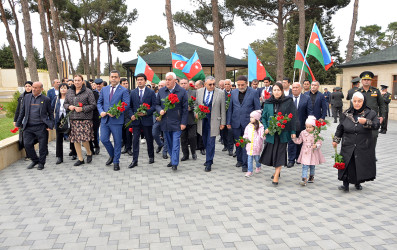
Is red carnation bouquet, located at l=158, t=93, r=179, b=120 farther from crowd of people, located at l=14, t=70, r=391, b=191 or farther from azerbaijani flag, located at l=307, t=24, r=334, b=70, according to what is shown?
azerbaijani flag, located at l=307, t=24, r=334, b=70

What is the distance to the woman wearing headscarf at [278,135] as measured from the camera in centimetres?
570

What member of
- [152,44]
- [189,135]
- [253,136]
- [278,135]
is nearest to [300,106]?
[253,136]

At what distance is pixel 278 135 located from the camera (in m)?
5.76

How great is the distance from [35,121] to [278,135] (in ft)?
17.1

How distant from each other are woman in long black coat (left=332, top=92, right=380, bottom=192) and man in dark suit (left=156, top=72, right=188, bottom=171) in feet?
10.5

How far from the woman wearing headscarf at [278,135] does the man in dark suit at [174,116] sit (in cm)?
184

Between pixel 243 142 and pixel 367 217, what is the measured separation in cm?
257

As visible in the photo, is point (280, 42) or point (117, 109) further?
point (280, 42)

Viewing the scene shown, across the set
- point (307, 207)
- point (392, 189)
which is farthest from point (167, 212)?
point (392, 189)

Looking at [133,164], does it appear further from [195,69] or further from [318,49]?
[318,49]

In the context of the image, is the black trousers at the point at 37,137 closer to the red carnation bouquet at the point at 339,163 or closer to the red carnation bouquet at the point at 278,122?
the red carnation bouquet at the point at 278,122

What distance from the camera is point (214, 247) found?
3500 millimetres

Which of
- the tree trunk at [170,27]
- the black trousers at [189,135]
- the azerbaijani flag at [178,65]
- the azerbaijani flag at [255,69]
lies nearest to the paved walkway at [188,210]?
the black trousers at [189,135]

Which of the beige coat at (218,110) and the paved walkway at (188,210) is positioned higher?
the beige coat at (218,110)
